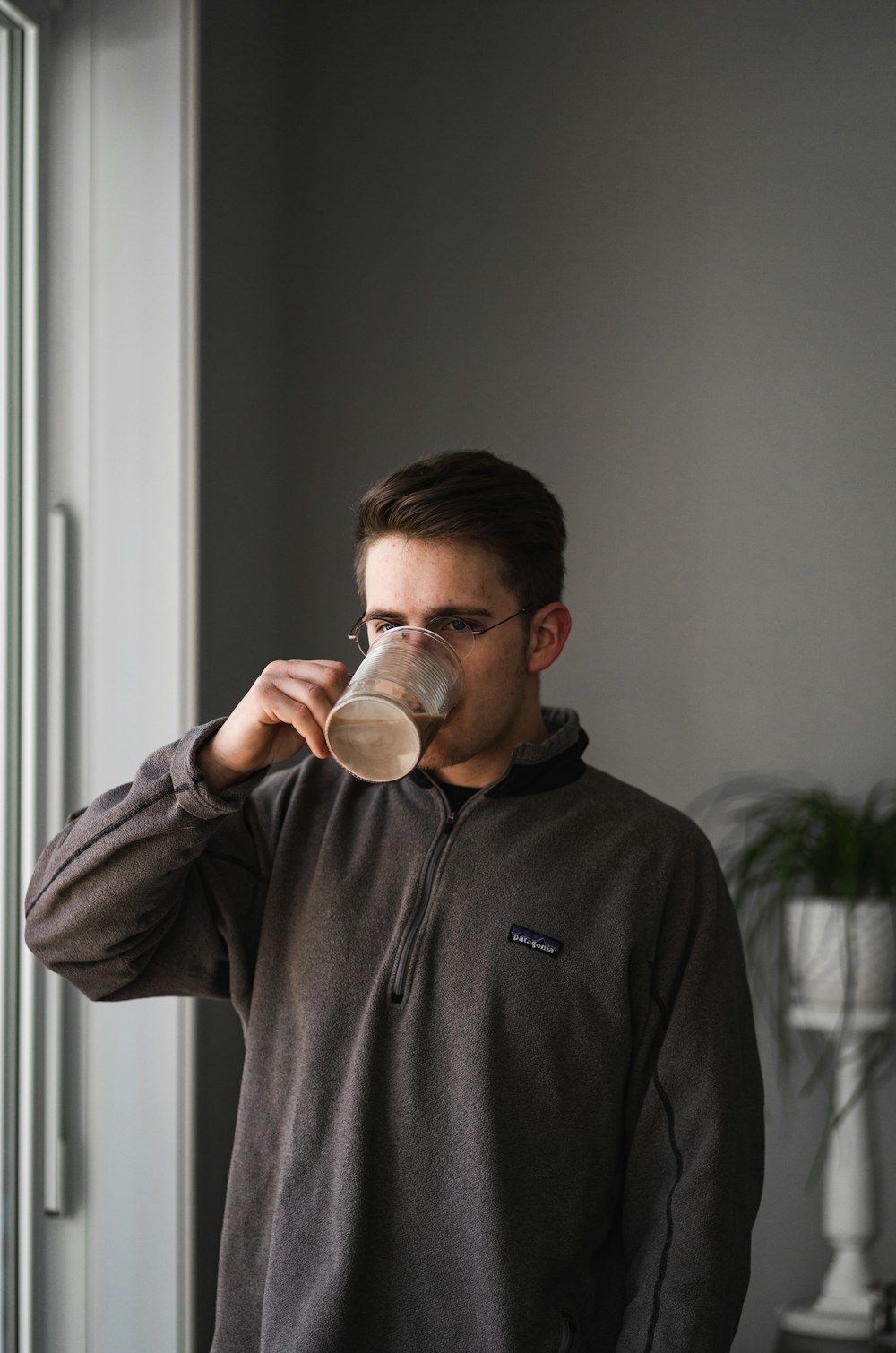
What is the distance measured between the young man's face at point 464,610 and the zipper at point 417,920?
73mm

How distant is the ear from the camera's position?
1.31 metres

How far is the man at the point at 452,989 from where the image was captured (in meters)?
1.12

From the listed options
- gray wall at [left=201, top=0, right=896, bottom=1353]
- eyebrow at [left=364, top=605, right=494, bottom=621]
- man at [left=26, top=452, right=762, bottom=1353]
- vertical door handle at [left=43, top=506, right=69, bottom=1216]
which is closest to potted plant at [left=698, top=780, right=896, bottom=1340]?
gray wall at [left=201, top=0, right=896, bottom=1353]

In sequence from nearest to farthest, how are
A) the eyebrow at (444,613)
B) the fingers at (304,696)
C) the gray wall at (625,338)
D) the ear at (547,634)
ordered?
the fingers at (304,696)
the eyebrow at (444,613)
the ear at (547,634)
the gray wall at (625,338)

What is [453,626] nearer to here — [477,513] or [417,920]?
[477,513]

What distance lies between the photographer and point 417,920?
1.20 metres

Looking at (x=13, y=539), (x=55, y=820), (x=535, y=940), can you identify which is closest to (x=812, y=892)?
(x=535, y=940)

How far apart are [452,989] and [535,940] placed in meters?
0.10

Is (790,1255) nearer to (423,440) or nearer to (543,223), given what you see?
(423,440)

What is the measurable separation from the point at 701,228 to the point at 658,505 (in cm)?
53

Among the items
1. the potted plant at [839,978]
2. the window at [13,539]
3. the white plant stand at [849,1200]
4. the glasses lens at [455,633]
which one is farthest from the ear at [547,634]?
the white plant stand at [849,1200]

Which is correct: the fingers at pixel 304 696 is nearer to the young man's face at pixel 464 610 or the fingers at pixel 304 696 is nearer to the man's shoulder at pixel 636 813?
the young man's face at pixel 464 610

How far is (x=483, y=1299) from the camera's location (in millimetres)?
1091

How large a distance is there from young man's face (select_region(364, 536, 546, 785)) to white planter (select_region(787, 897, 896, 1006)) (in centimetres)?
96
